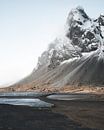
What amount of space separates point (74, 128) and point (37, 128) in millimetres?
5234

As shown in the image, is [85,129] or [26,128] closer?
[85,129]

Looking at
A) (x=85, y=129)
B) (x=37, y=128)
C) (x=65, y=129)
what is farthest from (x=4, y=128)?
(x=85, y=129)

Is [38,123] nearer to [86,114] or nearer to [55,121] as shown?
[55,121]

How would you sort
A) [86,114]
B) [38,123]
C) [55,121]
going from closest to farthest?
[38,123], [55,121], [86,114]

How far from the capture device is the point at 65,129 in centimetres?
3791

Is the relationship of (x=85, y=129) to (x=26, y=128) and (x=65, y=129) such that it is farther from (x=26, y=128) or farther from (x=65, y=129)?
(x=26, y=128)

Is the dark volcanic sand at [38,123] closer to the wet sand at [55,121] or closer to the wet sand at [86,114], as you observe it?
the wet sand at [55,121]

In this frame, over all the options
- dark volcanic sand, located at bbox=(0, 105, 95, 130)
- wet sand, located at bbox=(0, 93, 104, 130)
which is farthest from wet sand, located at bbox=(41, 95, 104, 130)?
dark volcanic sand, located at bbox=(0, 105, 95, 130)

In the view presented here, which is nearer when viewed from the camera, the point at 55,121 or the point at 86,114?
the point at 55,121

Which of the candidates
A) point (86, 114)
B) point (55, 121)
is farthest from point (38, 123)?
point (86, 114)

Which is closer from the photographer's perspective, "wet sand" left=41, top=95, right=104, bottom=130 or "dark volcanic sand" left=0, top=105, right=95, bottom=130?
"dark volcanic sand" left=0, top=105, right=95, bottom=130

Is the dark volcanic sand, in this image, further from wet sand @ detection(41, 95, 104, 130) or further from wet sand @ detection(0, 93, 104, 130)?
wet sand @ detection(41, 95, 104, 130)

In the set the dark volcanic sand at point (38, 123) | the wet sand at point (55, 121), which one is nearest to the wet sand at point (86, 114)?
the wet sand at point (55, 121)

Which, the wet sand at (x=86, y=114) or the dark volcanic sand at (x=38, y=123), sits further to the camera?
the wet sand at (x=86, y=114)
